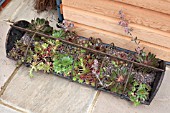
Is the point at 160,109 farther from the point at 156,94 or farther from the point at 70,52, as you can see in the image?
the point at 70,52

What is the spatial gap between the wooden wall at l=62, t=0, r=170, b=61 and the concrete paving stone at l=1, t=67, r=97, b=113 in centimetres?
47

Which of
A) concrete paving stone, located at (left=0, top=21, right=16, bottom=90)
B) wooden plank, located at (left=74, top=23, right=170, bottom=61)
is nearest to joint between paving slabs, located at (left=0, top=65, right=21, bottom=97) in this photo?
concrete paving stone, located at (left=0, top=21, right=16, bottom=90)

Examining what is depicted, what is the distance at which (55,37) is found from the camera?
2.14 metres

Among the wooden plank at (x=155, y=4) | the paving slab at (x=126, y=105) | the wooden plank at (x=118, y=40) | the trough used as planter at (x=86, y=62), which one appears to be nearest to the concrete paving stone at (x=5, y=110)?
the trough used as planter at (x=86, y=62)

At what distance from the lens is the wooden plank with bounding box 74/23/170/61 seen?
2164 millimetres

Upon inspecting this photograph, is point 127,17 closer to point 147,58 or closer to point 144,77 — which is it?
point 147,58

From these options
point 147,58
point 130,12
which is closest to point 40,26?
Result: point 130,12

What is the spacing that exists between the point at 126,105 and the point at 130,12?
686 millimetres

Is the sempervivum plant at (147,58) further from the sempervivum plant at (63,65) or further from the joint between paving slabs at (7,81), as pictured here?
the joint between paving slabs at (7,81)

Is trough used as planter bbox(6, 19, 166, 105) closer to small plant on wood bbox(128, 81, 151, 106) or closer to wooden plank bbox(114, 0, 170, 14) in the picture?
small plant on wood bbox(128, 81, 151, 106)

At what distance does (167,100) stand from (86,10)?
0.92m

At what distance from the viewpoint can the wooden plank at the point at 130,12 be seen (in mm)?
1895

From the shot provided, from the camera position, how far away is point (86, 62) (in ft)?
7.16

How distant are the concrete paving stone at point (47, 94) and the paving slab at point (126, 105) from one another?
0.08 m
